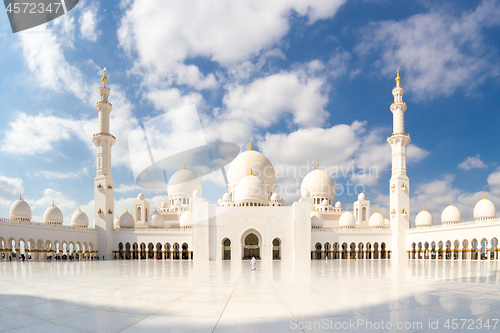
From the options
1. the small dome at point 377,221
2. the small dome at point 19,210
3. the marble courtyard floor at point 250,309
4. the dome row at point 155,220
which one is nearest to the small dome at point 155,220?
the dome row at point 155,220

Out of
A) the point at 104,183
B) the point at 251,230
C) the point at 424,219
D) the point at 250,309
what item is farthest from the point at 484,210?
the point at 104,183

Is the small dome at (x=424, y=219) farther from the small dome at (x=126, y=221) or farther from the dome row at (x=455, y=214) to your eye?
the small dome at (x=126, y=221)

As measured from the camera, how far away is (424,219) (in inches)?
1302

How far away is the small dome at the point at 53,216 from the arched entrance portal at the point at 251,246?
18.3m

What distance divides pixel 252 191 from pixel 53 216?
19414mm

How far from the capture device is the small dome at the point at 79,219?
33906 mm

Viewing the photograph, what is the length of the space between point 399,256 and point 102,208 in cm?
3024

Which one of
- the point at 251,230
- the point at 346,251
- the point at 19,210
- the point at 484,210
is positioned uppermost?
the point at 19,210

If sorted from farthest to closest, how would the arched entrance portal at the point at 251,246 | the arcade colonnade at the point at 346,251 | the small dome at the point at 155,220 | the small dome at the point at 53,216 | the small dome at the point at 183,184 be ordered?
the small dome at the point at 183,184, the small dome at the point at 155,220, the arcade colonnade at the point at 346,251, the arched entrance portal at the point at 251,246, the small dome at the point at 53,216

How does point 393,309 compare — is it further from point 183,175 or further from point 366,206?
point 183,175

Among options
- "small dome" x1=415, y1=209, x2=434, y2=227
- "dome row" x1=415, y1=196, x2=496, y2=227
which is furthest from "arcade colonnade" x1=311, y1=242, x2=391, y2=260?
"dome row" x1=415, y1=196, x2=496, y2=227

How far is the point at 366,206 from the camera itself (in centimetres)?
3972

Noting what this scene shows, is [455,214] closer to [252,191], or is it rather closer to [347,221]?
[347,221]

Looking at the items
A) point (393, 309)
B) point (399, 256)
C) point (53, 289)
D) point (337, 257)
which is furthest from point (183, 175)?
point (393, 309)
